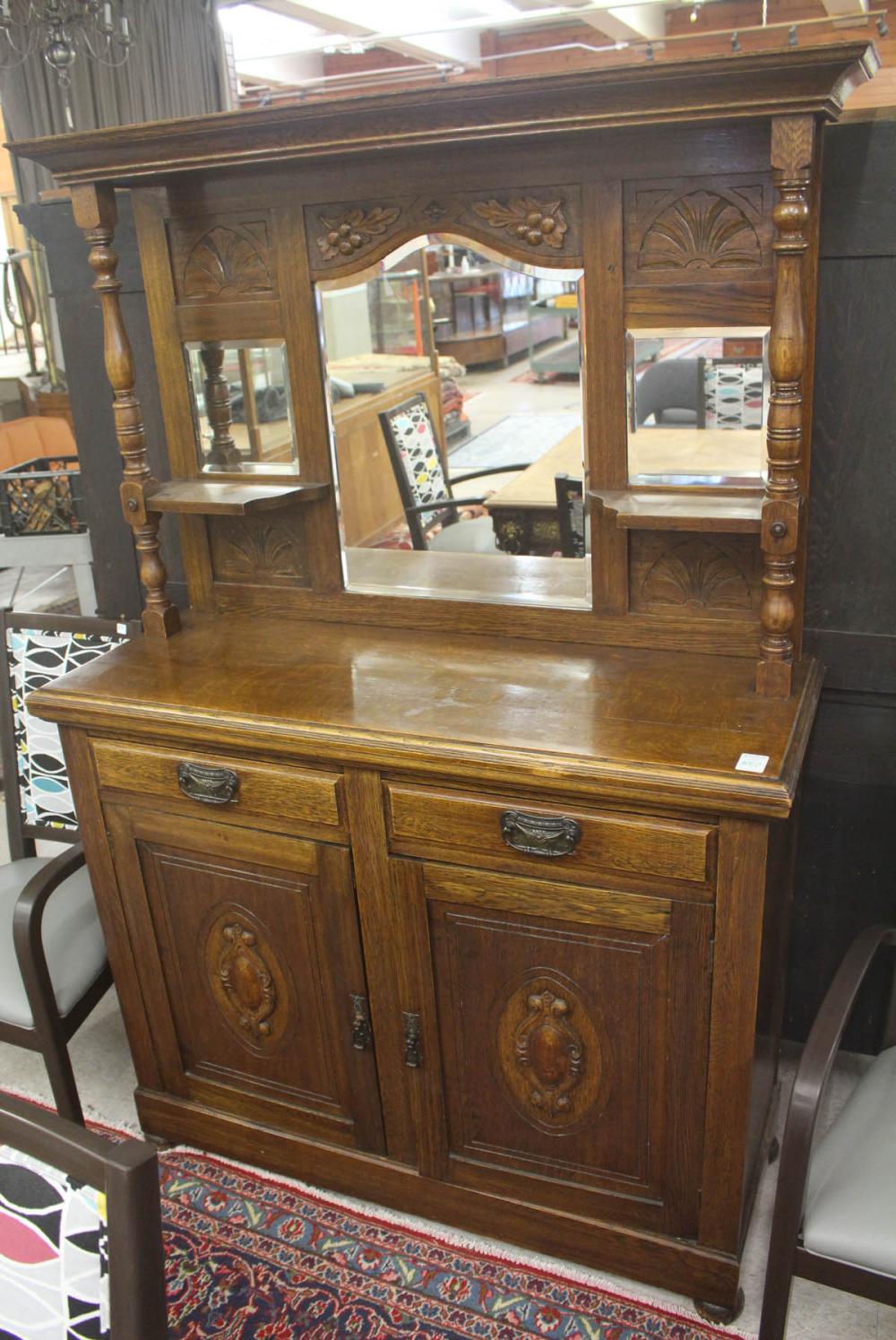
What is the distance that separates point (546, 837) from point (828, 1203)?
0.59 m

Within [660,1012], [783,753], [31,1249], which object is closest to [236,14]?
[783,753]

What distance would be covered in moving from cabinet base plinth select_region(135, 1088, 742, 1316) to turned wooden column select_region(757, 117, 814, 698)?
910 millimetres

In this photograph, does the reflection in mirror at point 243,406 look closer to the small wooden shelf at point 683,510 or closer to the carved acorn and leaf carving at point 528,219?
the carved acorn and leaf carving at point 528,219

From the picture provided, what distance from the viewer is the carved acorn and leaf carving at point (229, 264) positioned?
196 cm

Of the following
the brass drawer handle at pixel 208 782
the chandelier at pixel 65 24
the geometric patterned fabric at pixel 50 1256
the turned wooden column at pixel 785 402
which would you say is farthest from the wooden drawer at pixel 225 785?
the chandelier at pixel 65 24

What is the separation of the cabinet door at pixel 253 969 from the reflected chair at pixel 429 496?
65cm

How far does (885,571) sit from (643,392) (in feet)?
1.62

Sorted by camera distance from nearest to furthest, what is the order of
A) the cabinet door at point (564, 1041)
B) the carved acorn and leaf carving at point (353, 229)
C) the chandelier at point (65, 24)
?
1. the cabinet door at point (564, 1041)
2. the carved acorn and leaf carving at point (353, 229)
3. the chandelier at point (65, 24)

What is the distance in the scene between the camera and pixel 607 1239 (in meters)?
1.83

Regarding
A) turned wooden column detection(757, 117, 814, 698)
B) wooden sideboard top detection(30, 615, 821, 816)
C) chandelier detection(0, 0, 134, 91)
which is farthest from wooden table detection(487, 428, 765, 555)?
chandelier detection(0, 0, 134, 91)

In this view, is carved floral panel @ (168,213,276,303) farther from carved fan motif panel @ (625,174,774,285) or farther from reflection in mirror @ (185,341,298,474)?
carved fan motif panel @ (625,174,774,285)

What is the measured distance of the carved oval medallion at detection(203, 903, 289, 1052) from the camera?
1.94 meters

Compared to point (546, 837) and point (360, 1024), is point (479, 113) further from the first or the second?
point (360, 1024)

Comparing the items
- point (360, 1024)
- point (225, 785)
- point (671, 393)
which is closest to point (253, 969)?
point (360, 1024)
